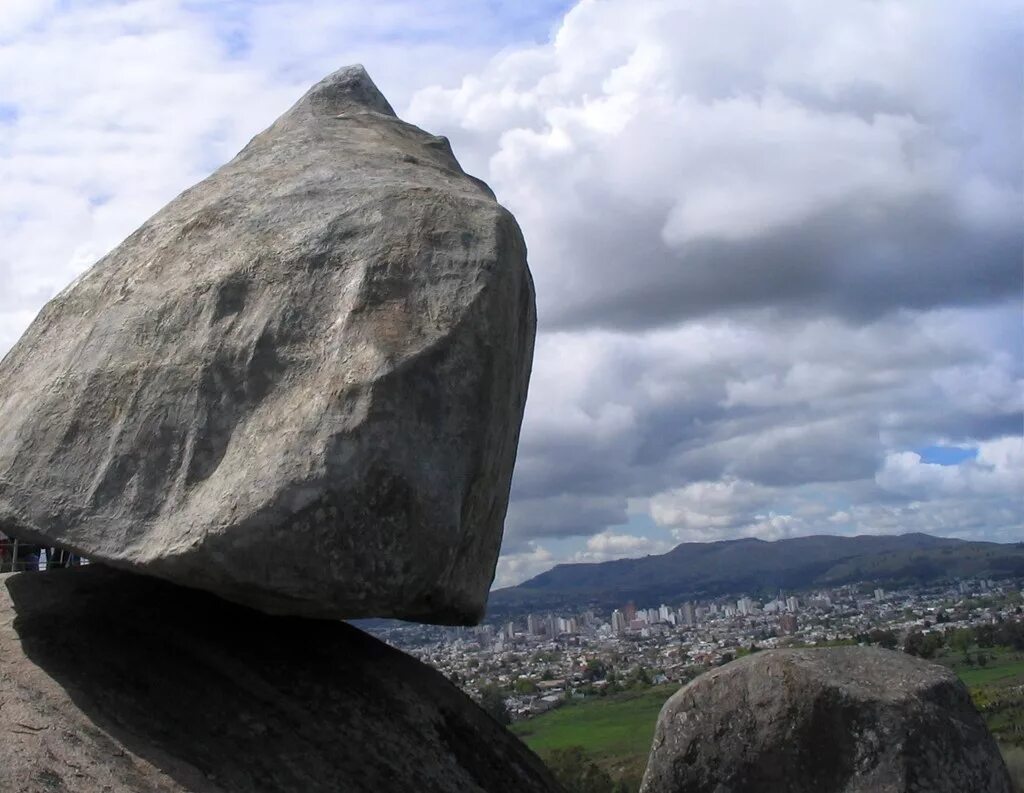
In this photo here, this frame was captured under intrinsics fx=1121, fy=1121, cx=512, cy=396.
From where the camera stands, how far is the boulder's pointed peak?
857 centimetres

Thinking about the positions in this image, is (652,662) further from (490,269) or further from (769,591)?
(769,591)

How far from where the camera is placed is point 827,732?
25.1 ft

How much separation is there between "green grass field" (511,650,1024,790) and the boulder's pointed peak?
11.9 metres

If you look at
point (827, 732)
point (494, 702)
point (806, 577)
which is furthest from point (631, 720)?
point (806, 577)

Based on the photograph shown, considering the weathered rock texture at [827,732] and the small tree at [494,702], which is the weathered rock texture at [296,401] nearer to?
the weathered rock texture at [827,732]

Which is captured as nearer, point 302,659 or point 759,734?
point 302,659

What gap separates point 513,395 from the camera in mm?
6406

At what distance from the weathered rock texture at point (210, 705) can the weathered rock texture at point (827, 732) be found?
131cm

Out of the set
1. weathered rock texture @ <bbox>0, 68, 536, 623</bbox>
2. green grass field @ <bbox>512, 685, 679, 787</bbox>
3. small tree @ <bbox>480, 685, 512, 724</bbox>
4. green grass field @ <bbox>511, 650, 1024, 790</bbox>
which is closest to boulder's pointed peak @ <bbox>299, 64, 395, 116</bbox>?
weathered rock texture @ <bbox>0, 68, 536, 623</bbox>

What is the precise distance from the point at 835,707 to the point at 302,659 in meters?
3.64

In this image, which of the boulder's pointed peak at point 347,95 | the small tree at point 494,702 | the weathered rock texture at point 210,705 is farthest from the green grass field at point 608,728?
the boulder's pointed peak at point 347,95

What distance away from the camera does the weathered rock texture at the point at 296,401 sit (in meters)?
5.16

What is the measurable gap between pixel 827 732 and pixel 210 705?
13.7 ft

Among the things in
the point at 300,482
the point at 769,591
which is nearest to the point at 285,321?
the point at 300,482
